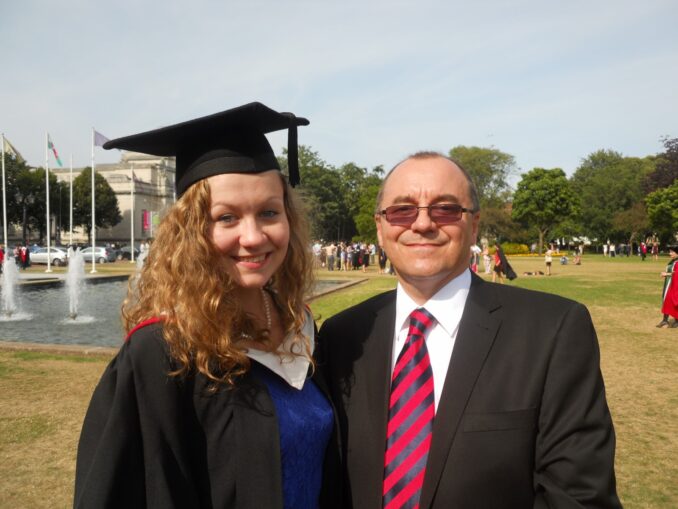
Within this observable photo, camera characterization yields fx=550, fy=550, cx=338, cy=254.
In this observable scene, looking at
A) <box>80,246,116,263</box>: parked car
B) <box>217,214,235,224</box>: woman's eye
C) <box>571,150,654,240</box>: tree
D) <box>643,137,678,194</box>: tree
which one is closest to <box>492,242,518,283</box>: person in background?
<box>217,214,235,224</box>: woman's eye

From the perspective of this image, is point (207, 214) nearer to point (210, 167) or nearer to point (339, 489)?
point (210, 167)

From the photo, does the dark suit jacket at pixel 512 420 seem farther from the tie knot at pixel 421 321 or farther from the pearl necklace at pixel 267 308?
the pearl necklace at pixel 267 308

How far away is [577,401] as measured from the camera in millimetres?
2031

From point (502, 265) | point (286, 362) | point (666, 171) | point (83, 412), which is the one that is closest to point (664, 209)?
point (666, 171)

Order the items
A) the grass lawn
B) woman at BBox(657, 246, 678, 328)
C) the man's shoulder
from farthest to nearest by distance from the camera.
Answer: woman at BBox(657, 246, 678, 328)
the grass lawn
the man's shoulder

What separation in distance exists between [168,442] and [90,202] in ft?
231

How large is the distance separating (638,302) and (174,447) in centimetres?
1725

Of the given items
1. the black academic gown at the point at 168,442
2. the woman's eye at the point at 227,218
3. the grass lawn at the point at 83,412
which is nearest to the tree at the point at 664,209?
the grass lawn at the point at 83,412

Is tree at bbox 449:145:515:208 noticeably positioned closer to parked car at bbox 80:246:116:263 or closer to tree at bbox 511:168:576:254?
tree at bbox 511:168:576:254

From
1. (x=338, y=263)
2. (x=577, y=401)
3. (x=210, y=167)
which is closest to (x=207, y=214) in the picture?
(x=210, y=167)

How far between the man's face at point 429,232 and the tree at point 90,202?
69.4m

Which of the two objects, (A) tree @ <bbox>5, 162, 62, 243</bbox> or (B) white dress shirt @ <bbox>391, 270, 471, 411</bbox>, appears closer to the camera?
(B) white dress shirt @ <bbox>391, 270, 471, 411</bbox>

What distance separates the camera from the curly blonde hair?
200 centimetres

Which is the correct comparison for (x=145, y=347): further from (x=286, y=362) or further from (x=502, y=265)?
(x=502, y=265)
